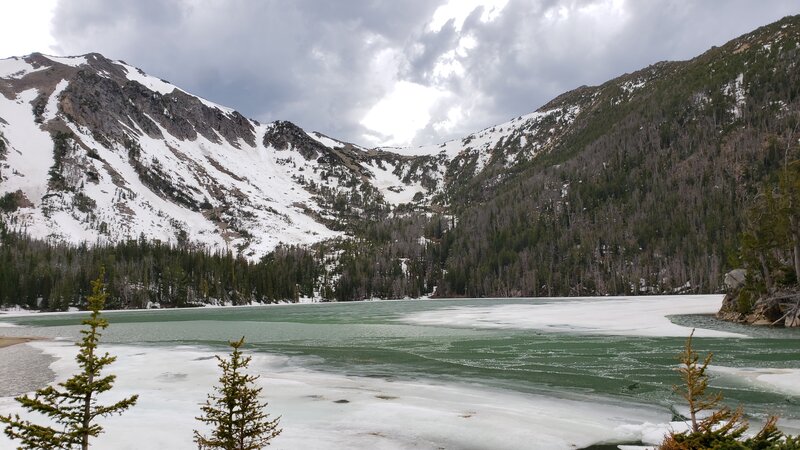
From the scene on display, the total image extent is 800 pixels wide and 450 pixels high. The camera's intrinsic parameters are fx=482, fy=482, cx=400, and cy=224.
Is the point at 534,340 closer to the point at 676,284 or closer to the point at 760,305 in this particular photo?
the point at 760,305

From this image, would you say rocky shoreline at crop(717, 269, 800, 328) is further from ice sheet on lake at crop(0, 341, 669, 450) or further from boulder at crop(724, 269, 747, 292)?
ice sheet on lake at crop(0, 341, 669, 450)

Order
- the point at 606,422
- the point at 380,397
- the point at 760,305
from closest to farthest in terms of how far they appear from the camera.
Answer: the point at 606,422, the point at 380,397, the point at 760,305

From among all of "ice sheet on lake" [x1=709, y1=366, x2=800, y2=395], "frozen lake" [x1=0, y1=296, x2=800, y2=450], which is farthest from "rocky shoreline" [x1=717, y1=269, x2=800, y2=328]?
"ice sheet on lake" [x1=709, y1=366, x2=800, y2=395]

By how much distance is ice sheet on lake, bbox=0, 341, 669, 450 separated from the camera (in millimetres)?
12430

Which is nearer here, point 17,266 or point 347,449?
point 347,449

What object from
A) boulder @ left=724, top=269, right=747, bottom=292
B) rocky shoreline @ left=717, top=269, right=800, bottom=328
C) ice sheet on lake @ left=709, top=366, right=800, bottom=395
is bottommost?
ice sheet on lake @ left=709, top=366, right=800, bottom=395

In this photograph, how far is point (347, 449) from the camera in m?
11.6

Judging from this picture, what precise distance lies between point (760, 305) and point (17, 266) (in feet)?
540

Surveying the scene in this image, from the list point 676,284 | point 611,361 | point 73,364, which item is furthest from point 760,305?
point 676,284

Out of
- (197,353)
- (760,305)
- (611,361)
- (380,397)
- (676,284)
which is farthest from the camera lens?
(676,284)

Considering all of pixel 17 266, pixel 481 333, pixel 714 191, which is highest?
pixel 714 191

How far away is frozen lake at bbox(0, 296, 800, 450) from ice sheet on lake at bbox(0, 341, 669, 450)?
0.06 m

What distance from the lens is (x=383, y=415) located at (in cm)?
1501

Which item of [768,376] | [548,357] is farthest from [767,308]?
[768,376]
